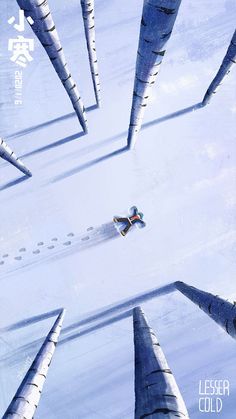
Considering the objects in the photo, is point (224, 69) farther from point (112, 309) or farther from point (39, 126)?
point (112, 309)

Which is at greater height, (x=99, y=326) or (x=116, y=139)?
(x=116, y=139)

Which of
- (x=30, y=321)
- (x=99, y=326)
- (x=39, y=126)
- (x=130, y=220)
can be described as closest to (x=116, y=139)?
(x=39, y=126)

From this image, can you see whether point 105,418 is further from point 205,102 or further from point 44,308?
point 205,102

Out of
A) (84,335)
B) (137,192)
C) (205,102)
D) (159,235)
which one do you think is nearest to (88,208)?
(137,192)

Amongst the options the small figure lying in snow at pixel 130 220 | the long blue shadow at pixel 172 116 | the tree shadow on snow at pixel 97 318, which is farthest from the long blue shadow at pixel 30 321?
the long blue shadow at pixel 172 116

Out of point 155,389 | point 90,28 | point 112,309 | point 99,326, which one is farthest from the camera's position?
point 99,326

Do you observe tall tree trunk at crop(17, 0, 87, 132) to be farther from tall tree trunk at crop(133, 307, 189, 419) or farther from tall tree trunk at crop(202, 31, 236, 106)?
tall tree trunk at crop(133, 307, 189, 419)

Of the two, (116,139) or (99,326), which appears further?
(116,139)
